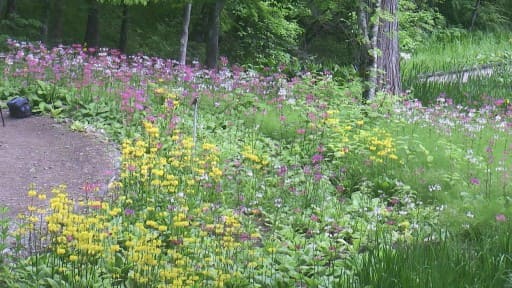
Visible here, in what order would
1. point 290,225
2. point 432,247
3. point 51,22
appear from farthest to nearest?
point 51,22
point 290,225
point 432,247

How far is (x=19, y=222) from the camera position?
5262mm

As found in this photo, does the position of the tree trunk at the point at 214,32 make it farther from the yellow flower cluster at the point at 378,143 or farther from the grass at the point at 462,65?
the yellow flower cluster at the point at 378,143

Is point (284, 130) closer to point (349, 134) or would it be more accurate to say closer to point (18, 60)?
point (349, 134)

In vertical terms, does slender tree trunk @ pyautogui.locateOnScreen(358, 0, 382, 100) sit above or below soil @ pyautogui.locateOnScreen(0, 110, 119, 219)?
above

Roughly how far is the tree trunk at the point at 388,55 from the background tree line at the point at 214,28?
37mm

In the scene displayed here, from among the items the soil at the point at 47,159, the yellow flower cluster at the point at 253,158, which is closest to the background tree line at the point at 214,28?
the soil at the point at 47,159

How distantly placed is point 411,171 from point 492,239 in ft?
6.26

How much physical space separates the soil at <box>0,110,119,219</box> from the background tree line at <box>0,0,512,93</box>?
2.87 meters

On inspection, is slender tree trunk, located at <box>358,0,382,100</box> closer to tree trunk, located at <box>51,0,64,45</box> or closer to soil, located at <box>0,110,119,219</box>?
soil, located at <box>0,110,119,219</box>

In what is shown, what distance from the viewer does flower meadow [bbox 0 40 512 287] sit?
4449mm

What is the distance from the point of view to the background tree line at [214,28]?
12.0m

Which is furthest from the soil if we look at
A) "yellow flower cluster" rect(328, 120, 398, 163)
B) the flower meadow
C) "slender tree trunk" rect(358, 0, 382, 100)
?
"slender tree trunk" rect(358, 0, 382, 100)

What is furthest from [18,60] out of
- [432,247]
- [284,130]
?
[432,247]

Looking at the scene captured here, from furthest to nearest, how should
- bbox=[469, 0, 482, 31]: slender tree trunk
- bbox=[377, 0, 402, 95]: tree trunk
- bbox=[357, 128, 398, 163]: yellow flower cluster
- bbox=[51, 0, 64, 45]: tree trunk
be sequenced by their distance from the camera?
1. bbox=[469, 0, 482, 31]: slender tree trunk
2. bbox=[51, 0, 64, 45]: tree trunk
3. bbox=[377, 0, 402, 95]: tree trunk
4. bbox=[357, 128, 398, 163]: yellow flower cluster
